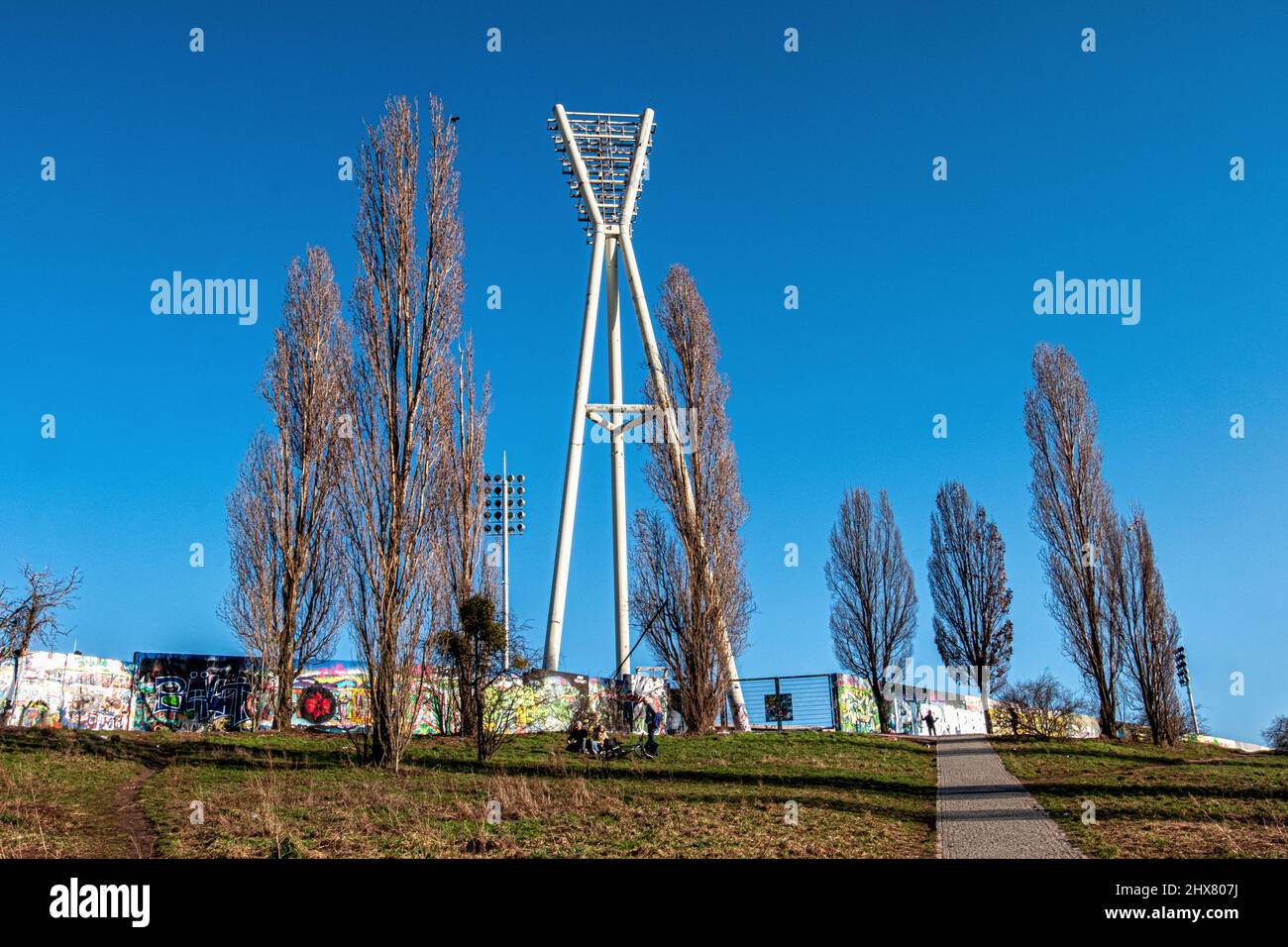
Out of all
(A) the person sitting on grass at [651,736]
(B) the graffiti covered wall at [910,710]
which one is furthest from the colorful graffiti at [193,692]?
(B) the graffiti covered wall at [910,710]

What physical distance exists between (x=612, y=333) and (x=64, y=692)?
18095 mm

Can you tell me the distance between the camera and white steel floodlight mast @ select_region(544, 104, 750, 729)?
24719 millimetres

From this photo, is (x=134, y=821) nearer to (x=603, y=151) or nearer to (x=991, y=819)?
(x=991, y=819)

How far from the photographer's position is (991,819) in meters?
10.1

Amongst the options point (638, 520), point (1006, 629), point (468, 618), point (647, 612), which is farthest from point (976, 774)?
point (1006, 629)

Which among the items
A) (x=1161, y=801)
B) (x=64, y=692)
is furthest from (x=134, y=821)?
(x=64, y=692)

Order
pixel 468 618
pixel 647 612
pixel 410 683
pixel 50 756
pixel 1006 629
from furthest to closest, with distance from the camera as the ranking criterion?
pixel 1006 629 → pixel 647 612 → pixel 468 618 → pixel 410 683 → pixel 50 756

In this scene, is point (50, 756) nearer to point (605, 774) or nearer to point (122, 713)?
point (605, 774)

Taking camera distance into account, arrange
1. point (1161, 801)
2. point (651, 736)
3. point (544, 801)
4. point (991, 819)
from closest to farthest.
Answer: point (544, 801) → point (991, 819) → point (1161, 801) → point (651, 736)

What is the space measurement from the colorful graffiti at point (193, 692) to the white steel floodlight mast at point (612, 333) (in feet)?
25.3

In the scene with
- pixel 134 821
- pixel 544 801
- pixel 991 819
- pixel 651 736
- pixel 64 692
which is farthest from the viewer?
pixel 64 692

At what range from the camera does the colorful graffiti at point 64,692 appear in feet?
68.5
